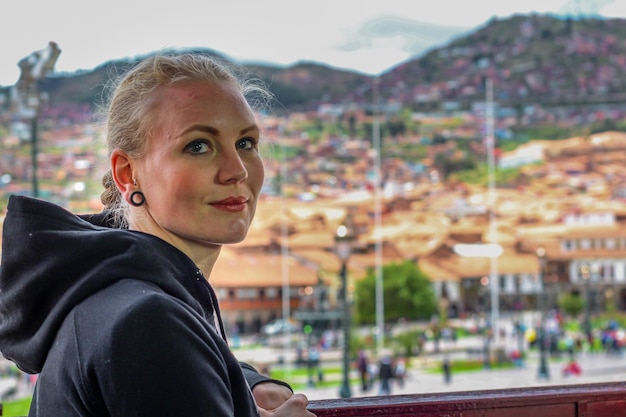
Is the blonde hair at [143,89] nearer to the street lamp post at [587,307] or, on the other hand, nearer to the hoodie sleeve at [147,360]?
the hoodie sleeve at [147,360]

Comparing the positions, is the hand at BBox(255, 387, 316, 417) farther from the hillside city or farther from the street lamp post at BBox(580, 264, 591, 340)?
the street lamp post at BBox(580, 264, 591, 340)

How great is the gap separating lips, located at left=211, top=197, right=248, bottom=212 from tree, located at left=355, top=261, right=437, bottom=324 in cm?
2891

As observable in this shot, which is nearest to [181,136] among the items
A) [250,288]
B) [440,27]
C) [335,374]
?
[335,374]

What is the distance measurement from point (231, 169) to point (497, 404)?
0.51 metres

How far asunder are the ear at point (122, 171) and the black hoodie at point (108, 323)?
6 centimetres

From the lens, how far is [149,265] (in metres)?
0.63

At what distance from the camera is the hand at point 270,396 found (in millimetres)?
760

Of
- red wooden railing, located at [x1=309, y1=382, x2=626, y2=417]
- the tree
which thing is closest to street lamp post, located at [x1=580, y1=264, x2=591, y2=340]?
the tree

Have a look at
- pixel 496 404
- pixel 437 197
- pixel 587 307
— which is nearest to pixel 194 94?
pixel 496 404

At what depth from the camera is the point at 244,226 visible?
0.73 meters

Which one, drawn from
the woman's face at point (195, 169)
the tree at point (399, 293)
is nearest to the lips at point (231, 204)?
the woman's face at point (195, 169)

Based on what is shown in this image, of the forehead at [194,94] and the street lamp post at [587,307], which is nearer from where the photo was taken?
the forehead at [194,94]

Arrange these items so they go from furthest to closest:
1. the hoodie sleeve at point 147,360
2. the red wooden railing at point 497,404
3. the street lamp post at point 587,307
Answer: the street lamp post at point 587,307
the red wooden railing at point 497,404
the hoodie sleeve at point 147,360

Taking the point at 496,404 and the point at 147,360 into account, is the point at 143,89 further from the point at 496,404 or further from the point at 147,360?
the point at 496,404
